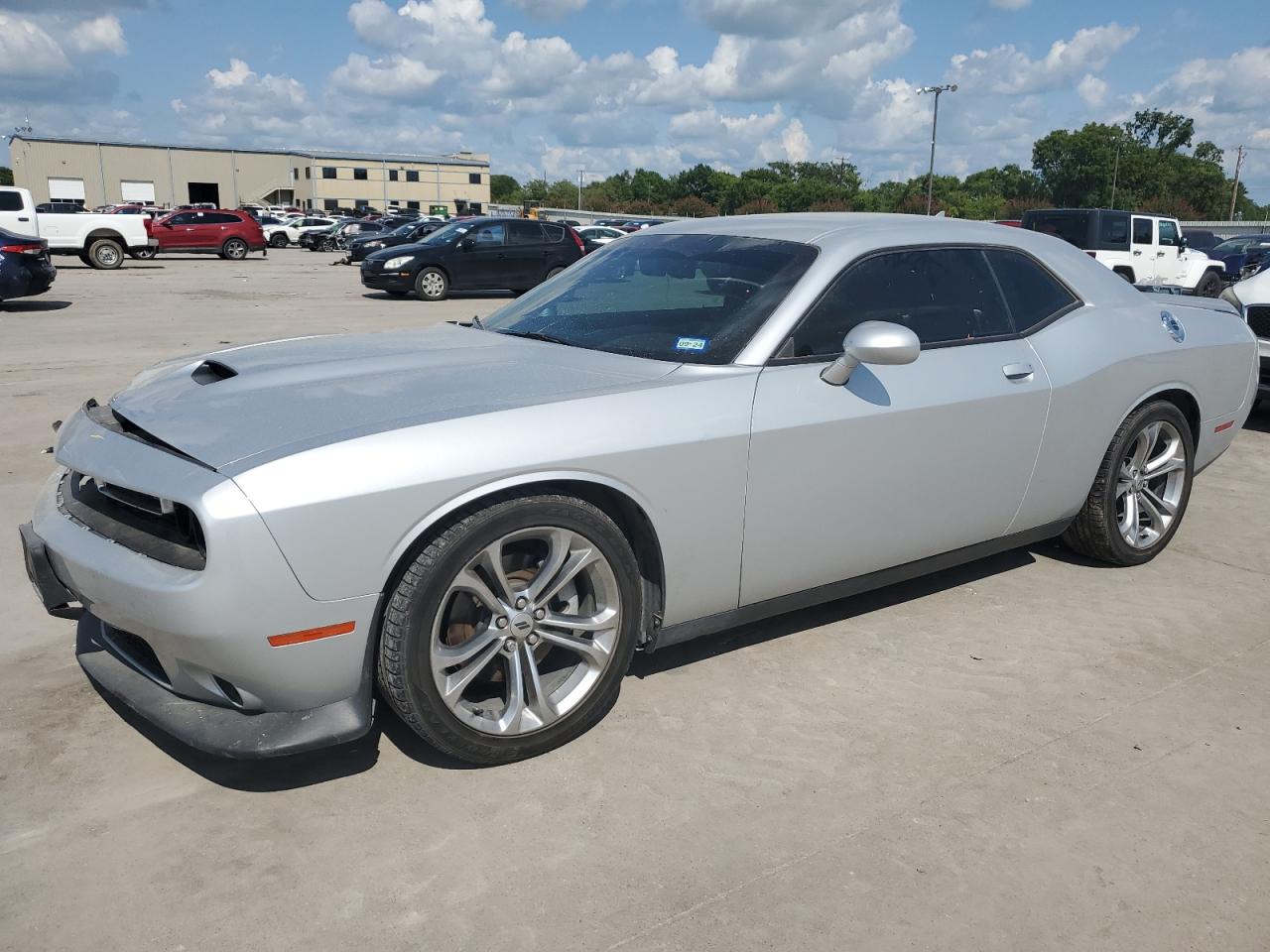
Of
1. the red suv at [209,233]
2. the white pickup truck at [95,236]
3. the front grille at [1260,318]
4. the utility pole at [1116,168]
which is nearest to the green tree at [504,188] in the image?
the utility pole at [1116,168]

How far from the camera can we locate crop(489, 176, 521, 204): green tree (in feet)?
466

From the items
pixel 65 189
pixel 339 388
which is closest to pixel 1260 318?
pixel 339 388

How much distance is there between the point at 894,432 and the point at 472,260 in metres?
16.4

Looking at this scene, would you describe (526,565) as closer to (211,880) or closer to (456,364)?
(456,364)

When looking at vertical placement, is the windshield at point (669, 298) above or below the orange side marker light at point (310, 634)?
above

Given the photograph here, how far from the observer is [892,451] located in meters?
3.57

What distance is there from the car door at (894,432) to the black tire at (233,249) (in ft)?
106

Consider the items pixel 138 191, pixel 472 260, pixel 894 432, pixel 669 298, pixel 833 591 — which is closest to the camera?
pixel 894 432

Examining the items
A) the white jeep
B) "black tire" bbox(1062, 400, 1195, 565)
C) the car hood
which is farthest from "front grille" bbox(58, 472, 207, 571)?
the white jeep

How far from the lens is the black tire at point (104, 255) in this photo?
25.9 metres

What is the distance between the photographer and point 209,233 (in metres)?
32.1

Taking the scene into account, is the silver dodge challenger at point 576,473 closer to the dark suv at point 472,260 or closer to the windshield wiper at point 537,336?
the windshield wiper at point 537,336

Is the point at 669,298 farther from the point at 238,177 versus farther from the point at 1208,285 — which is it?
the point at 238,177

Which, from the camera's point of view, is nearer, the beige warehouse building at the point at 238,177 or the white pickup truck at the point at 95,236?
the white pickup truck at the point at 95,236
